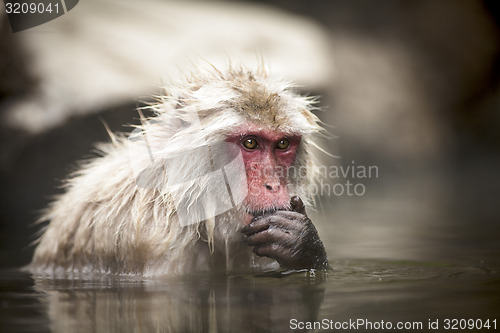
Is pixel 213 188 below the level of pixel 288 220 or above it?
above

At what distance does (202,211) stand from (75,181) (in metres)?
1.26

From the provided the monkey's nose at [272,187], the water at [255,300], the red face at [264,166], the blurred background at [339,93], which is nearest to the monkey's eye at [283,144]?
the red face at [264,166]

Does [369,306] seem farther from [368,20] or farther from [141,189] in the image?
[368,20]

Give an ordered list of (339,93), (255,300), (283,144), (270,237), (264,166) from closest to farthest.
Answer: (255,300) → (270,237) → (264,166) → (283,144) → (339,93)

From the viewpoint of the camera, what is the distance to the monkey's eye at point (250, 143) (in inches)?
151

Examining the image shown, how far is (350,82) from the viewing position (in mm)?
11445

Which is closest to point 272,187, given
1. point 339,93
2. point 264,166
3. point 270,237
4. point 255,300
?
point 264,166

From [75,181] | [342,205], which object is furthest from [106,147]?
[342,205]

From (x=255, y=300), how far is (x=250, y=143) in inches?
44.3

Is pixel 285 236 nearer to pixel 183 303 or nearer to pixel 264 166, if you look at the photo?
pixel 264 166

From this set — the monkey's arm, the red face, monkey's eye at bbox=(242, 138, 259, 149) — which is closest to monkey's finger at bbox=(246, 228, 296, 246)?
the monkey's arm

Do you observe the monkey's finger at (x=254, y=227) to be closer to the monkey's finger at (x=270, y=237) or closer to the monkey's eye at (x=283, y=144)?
the monkey's finger at (x=270, y=237)

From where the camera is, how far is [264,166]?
3807 mm

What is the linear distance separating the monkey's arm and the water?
0.36 feet
